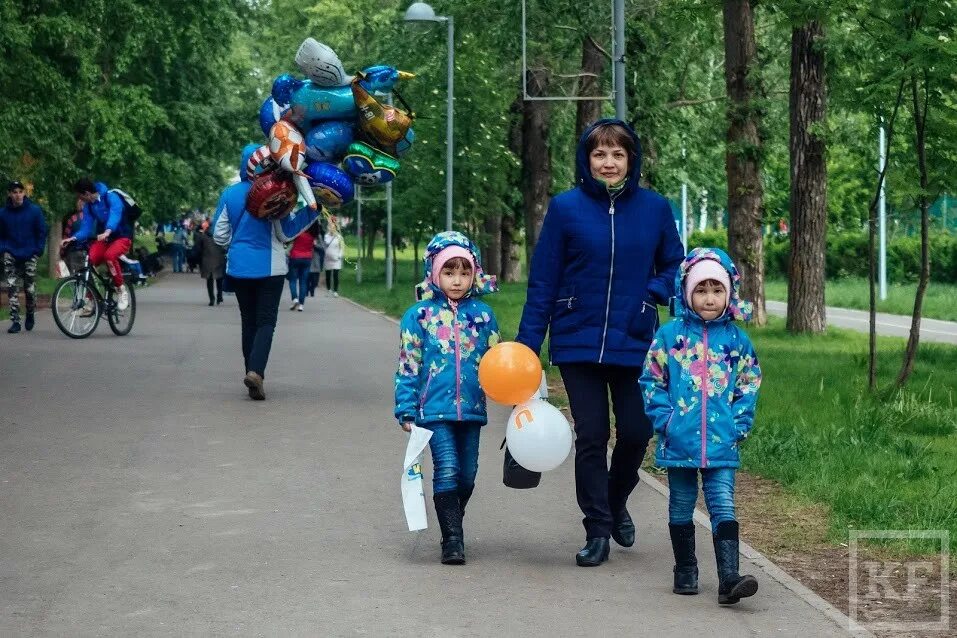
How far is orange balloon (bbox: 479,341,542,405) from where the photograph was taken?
269 inches

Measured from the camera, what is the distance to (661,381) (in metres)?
6.43

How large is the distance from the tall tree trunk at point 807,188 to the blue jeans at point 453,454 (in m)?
14.3

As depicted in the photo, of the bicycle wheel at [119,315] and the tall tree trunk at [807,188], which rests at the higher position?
the tall tree trunk at [807,188]

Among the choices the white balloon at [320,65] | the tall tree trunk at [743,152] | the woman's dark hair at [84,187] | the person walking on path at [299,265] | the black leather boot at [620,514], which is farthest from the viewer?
the person walking on path at [299,265]

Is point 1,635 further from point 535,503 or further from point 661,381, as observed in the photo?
point 535,503

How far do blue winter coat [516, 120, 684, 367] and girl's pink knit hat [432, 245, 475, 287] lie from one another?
28 cm

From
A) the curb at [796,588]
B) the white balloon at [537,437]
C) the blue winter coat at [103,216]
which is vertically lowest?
the curb at [796,588]

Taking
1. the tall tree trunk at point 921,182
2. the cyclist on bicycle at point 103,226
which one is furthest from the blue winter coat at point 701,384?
the cyclist on bicycle at point 103,226

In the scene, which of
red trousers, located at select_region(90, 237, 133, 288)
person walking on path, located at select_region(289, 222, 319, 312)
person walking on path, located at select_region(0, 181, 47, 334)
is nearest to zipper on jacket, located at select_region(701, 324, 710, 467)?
red trousers, located at select_region(90, 237, 133, 288)

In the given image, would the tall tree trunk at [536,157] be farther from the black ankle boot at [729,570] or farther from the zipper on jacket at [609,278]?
the black ankle boot at [729,570]

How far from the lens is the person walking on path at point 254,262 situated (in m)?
13.1

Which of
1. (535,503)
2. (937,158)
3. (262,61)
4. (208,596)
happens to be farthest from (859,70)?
(262,61)

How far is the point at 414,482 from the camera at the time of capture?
721cm

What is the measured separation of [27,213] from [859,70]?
34.8 feet
